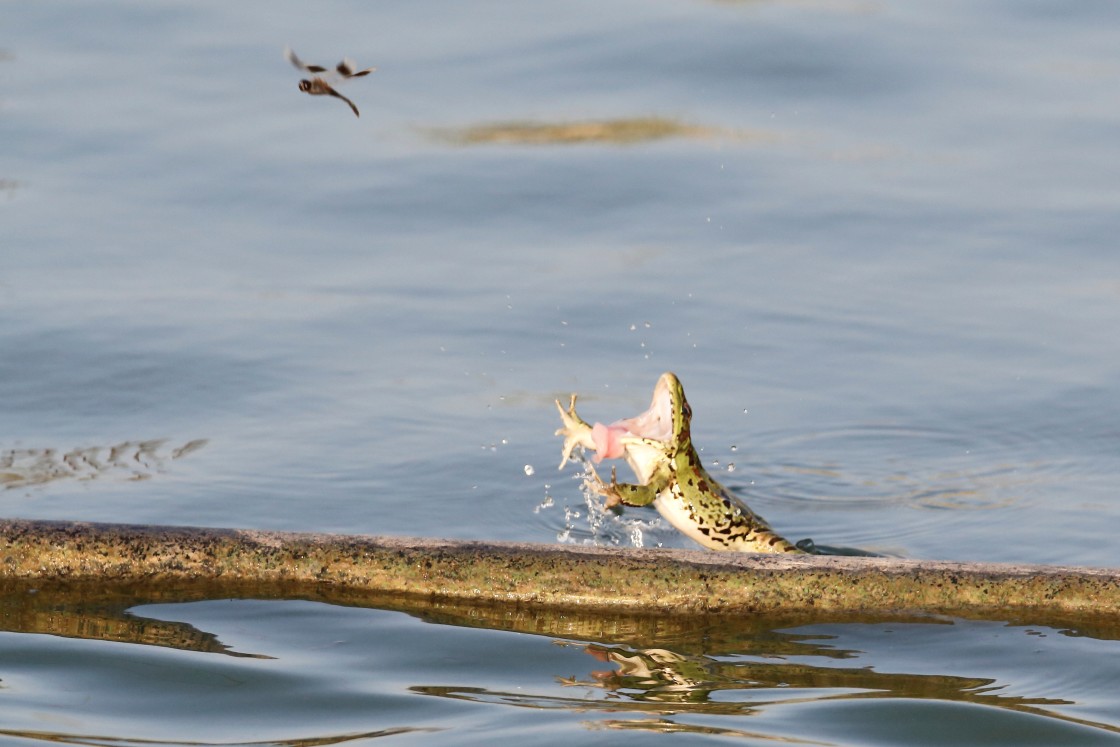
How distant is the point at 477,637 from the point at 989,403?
4.83 meters

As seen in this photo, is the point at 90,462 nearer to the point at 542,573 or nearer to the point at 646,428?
the point at 646,428

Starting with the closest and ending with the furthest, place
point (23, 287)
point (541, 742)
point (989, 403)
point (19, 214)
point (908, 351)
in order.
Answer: point (541, 742)
point (989, 403)
point (908, 351)
point (23, 287)
point (19, 214)

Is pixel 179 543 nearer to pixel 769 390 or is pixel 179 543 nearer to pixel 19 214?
pixel 769 390

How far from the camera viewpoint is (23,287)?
10.9 m

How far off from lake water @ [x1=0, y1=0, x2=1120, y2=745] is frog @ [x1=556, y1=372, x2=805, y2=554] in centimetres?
101

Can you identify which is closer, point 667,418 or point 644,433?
point 667,418

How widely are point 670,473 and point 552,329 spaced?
12.1 ft

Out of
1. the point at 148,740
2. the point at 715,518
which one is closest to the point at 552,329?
the point at 715,518

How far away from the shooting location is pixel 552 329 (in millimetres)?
10430

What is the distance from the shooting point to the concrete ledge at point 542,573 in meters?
5.26

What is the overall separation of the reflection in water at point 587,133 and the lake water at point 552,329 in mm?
45

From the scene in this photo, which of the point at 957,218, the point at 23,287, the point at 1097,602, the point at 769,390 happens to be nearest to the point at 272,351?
the point at 23,287

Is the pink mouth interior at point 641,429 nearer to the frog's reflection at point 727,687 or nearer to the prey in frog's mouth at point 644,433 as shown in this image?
the prey in frog's mouth at point 644,433

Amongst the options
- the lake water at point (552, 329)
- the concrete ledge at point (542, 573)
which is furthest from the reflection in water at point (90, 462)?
the concrete ledge at point (542, 573)
